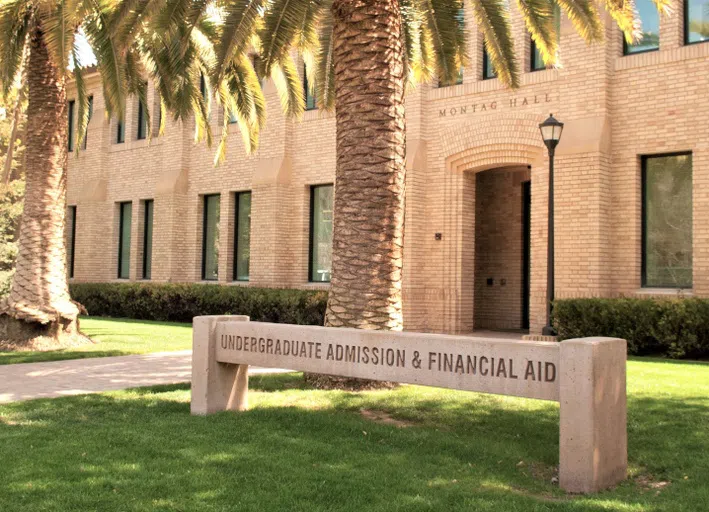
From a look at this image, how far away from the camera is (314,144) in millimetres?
19766

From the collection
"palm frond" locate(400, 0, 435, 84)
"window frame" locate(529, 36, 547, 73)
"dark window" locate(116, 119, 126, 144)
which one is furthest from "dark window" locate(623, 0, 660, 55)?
"dark window" locate(116, 119, 126, 144)

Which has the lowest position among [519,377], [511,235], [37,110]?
[519,377]

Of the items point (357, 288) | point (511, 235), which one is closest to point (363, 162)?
point (357, 288)

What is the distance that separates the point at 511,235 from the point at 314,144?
571cm

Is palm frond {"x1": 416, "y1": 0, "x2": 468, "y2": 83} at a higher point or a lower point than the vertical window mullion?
higher

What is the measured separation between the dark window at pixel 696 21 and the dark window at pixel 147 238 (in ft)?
56.0

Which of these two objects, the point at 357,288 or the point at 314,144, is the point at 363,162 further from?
the point at 314,144

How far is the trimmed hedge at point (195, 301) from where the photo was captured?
58.6ft

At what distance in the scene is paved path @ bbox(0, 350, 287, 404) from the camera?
8742 millimetres

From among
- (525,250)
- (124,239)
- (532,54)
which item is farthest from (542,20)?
(124,239)

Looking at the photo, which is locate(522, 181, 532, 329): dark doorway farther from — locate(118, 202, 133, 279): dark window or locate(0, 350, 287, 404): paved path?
locate(118, 202, 133, 279): dark window

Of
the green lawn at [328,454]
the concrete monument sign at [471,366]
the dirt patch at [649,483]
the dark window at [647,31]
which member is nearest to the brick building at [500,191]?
the dark window at [647,31]

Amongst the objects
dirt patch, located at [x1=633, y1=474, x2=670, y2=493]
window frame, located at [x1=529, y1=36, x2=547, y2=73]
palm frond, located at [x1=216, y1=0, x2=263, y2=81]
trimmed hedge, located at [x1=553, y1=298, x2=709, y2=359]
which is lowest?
dirt patch, located at [x1=633, y1=474, x2=670, y2=493]

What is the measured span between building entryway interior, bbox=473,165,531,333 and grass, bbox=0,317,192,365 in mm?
7446
